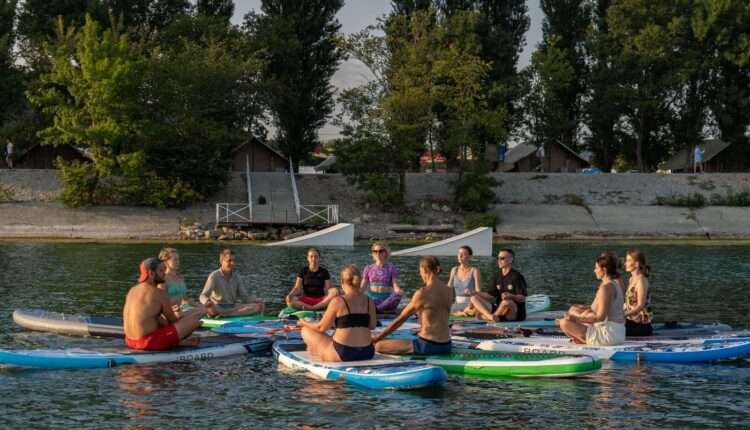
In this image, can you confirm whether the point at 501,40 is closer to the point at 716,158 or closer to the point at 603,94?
the point at 603,94

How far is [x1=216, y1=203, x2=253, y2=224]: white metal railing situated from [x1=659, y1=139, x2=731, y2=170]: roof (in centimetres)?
3596

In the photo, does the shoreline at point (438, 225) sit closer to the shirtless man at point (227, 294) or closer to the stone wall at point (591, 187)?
the stone wall at point (591, 187)

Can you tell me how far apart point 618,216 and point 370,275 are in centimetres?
4099

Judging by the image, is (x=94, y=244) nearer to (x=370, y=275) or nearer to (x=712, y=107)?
(x=370, y=275)

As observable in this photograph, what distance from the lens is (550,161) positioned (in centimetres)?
8156

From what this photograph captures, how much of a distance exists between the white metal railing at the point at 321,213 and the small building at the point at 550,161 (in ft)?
81.1

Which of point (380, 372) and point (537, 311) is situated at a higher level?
point (537, 311)

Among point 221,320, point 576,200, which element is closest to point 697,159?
point 576,200

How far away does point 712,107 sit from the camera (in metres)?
73.9

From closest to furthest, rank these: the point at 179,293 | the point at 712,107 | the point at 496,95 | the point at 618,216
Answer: the point at 179,293
the point at 618,216
the point at 496,95
the point at 712,107

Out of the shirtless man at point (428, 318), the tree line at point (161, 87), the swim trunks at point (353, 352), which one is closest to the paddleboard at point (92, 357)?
the swim trunks at point (353, 352)

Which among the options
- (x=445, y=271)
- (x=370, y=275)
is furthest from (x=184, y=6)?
(x=370, y=275)

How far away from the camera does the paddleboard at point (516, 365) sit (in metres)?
17.0

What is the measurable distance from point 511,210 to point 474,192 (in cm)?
263
